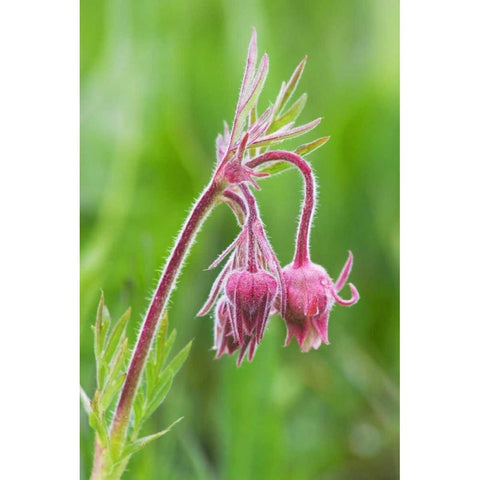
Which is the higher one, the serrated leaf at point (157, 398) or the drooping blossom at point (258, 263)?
the drooping blossom at point (258, 263)

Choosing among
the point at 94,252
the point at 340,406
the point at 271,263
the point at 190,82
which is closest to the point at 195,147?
the point at 190,82

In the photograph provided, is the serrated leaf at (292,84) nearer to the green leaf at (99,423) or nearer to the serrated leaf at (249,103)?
the serrated leaf at (249,103)

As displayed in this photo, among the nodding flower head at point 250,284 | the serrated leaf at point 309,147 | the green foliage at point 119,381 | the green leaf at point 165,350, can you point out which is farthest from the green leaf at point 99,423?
the serrated leaf at point 309,147

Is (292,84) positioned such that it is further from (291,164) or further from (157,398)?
(157,398)

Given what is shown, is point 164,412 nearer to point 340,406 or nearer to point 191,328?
point 191,328

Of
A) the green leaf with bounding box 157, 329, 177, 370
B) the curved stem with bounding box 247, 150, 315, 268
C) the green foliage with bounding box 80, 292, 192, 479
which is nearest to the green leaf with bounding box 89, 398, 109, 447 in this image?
the green foliage with bounding box 80, 292, 192, 479
